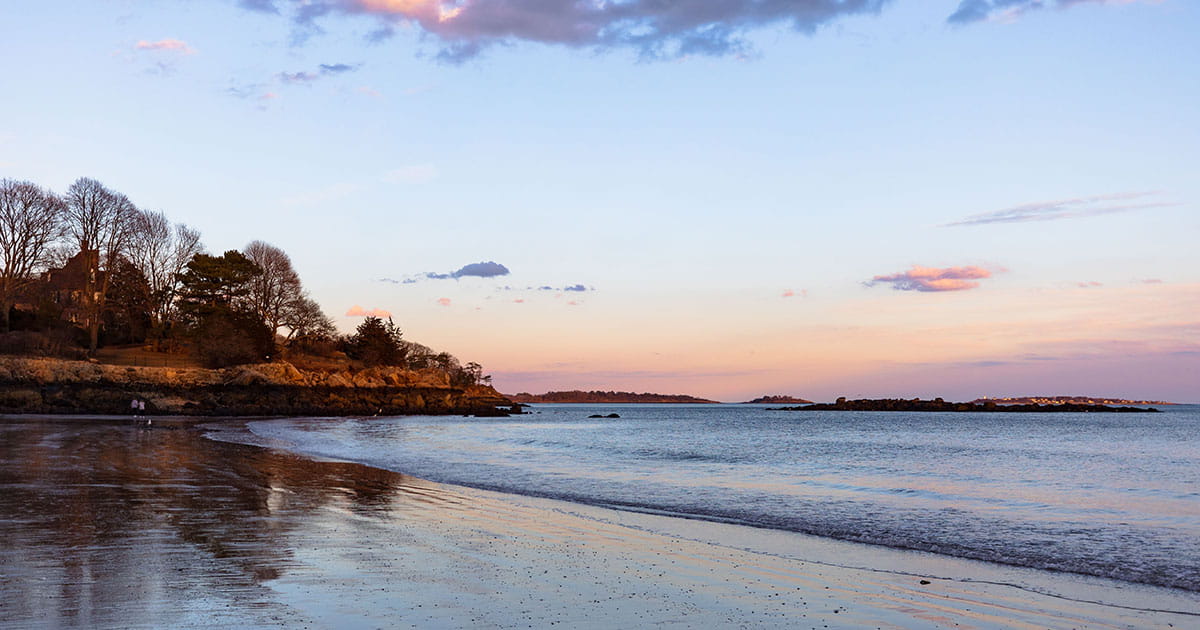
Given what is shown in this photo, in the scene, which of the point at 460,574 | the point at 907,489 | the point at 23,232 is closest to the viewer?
the point at 460,574

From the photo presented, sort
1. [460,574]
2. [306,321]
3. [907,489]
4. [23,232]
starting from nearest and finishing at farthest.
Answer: [460,574] < [907,489] < [23,232] < [306,321]

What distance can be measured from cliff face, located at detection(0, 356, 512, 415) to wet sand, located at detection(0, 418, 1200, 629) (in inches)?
2064

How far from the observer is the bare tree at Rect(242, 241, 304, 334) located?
3494 inches

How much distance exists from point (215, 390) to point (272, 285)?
2123 centimetres

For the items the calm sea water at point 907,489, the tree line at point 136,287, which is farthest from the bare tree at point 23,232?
the calm sea water at point 907,489

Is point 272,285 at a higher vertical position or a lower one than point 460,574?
higher

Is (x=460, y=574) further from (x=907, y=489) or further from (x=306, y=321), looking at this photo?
(x=306, y=321)

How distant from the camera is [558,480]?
23.0 metres

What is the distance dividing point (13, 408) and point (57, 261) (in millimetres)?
19318

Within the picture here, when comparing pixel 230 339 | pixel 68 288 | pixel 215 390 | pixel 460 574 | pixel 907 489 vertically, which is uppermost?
pixel 68 288

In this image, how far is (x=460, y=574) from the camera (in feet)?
29.7

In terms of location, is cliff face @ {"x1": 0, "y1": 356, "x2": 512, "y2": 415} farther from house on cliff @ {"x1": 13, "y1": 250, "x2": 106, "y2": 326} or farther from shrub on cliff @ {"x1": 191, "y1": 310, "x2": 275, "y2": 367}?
house on cliff @ {"x1": 13, "y1": 250, "x2": 106, "y2": 326}

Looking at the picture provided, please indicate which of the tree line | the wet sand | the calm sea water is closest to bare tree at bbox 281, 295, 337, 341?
the tree line

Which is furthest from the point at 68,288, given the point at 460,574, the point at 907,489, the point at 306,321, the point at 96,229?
the point at 460,574
